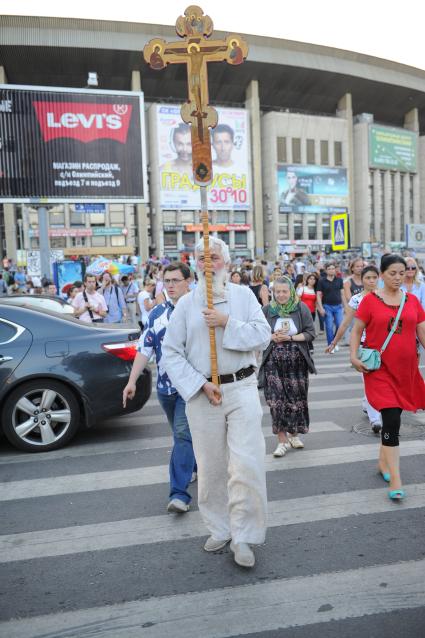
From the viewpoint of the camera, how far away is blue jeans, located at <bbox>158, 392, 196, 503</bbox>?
13.5 feet

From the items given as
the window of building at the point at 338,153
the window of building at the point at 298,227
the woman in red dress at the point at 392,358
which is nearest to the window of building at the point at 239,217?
the window of building at the point at 298,227

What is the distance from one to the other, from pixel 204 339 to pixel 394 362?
1.76 metres

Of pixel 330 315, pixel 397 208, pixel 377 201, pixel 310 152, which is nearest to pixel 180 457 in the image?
pixel 330 315

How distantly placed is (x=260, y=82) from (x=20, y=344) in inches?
2298

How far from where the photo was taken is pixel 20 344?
5.63 m

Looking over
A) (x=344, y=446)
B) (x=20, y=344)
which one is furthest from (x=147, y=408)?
(x=344, y=446)

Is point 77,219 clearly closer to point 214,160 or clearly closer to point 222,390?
point 214,160

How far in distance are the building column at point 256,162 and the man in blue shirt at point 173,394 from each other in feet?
177

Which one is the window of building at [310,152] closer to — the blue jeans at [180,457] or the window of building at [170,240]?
the window of building at [170,240]

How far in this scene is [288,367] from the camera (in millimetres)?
5586

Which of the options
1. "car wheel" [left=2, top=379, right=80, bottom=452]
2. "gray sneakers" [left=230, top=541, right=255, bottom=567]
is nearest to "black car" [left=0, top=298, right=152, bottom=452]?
"car wheel" [left=2, top=379, right=80, bottom=452]

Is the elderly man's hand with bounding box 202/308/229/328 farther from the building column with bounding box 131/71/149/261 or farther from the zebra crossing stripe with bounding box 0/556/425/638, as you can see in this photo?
the building column with bounding box 131/71/149/261

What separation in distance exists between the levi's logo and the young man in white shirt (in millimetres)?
10438

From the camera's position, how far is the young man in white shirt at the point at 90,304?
10.2 meters
